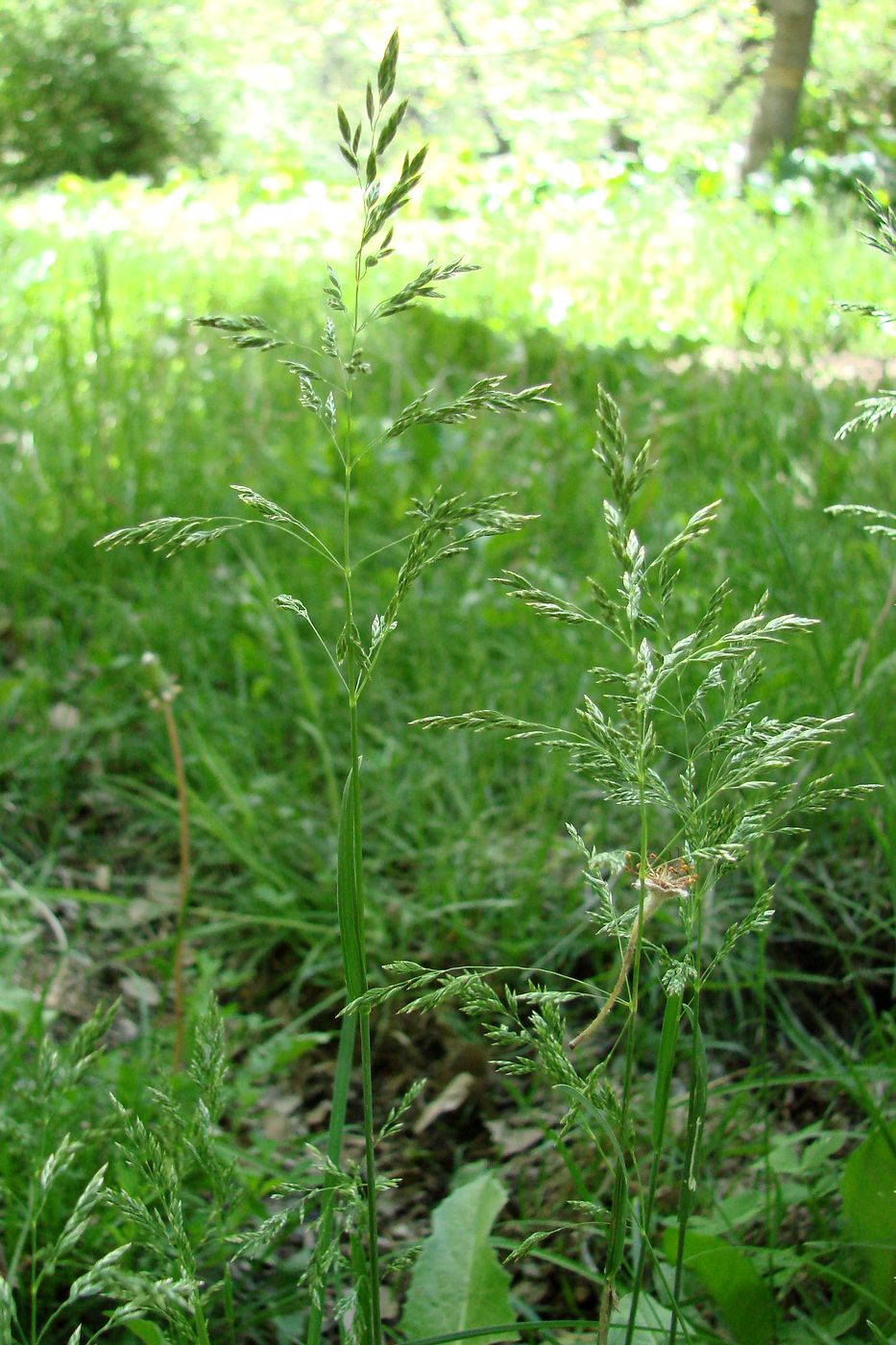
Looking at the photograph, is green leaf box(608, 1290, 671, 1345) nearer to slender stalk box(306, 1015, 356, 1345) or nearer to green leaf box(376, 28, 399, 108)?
slender stalk box(306, 1015, 356, 1345)

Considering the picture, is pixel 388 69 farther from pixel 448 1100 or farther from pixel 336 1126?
pixel 448 1100

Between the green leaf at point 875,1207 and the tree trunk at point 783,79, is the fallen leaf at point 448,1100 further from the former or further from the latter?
the tree trunk at point 783,79

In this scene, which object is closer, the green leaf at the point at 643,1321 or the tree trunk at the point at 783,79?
the green leaf at the point at 643,1321

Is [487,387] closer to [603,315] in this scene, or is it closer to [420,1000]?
[420,1000]

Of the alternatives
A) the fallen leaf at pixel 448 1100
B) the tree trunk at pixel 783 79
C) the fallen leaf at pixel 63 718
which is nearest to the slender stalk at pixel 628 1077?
the fallen leaf at pixel 448 1100

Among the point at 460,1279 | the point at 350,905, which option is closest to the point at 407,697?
the point at 460,1279

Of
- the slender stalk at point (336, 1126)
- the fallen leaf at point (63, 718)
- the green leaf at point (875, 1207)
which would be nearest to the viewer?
the slender stalk at point (336, 1126)

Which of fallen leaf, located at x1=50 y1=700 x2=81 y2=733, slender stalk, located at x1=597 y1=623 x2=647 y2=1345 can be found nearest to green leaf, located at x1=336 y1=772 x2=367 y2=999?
slender stalk, located at x1=597 y1=623 x2=647 y2=1345
